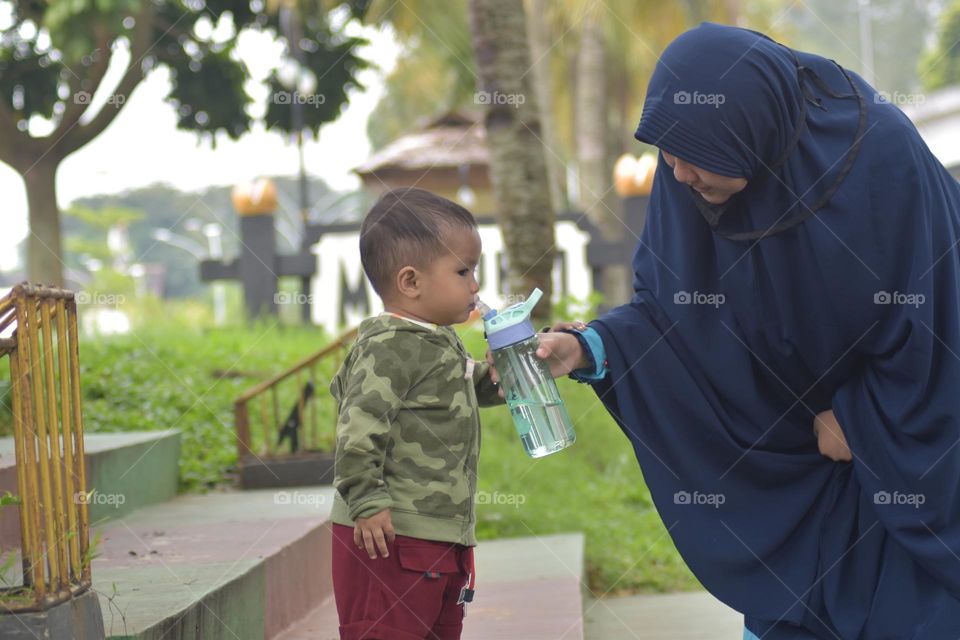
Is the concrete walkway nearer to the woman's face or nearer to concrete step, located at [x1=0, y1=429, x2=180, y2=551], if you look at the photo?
concrete step, located at [x1=0, y1=429, x2=180, y2=551]

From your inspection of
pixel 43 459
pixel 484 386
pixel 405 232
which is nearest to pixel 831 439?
pixel 484 386

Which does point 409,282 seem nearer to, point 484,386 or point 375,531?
point 484,386

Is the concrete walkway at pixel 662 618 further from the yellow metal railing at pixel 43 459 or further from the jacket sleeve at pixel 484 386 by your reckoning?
the yellow metal railing at pixel 43 459

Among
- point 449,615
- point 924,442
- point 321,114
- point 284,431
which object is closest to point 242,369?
point 284,431

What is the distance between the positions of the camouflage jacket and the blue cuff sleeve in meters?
0.27

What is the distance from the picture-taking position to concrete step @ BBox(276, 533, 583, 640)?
12.1 feet

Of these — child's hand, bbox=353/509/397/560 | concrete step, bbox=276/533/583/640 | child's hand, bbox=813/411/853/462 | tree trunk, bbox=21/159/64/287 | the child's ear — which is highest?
tree trunk, bbox=21/159/64/287

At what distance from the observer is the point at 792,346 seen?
2.62m

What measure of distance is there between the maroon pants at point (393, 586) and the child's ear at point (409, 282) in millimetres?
528

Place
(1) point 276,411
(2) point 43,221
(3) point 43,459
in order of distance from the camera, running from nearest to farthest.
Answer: (3) point 43,459 < (1) point 276,411 < (2) point 43,221

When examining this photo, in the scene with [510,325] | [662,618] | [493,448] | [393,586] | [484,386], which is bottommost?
[662,618]

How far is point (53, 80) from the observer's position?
31.8 ft

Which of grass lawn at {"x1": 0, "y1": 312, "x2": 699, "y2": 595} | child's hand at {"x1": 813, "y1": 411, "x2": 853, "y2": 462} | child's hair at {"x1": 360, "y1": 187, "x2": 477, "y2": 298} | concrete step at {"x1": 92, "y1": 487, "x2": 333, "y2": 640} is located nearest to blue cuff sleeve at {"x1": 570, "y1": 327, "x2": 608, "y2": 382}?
child's hair at {"x1": 360, "y1": 187, "x2": 477, "y2": 298}

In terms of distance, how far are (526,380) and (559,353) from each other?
0.10 m
